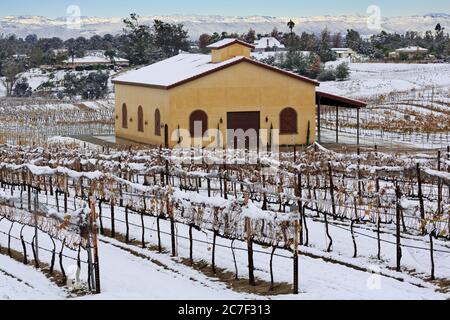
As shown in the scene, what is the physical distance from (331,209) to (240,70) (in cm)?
1302

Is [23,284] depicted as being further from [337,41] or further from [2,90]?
[337,41]

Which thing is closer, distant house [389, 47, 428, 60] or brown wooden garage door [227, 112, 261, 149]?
brown wooden garage door [227, 112, 261, 149]

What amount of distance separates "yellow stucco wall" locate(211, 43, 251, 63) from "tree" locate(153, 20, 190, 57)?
45237 millimetres

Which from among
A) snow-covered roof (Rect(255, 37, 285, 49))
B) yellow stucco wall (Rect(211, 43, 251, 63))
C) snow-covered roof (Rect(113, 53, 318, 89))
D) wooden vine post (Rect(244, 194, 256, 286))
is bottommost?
snow-covered roof (Rect(255, 37, 285, 49))

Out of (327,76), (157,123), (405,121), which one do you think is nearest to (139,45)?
(327,76)

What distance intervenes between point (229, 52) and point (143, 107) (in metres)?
3.69

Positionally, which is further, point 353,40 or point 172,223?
point 353,40

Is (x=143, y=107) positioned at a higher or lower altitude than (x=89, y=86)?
higher

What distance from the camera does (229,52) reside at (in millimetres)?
32062

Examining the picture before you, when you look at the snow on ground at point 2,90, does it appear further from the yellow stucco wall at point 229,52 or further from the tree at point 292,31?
the yellow stucco wall at point 229,52

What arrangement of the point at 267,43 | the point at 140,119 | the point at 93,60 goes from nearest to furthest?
1. the point at 140,119
2. the point at 93,60
3. the point at 267,43

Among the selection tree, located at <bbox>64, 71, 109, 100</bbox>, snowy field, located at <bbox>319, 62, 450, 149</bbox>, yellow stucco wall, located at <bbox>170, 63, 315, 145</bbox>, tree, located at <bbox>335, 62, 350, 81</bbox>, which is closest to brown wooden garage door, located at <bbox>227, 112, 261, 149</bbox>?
yellow stucco wall, located at <bbox>170, 63, 315, 145</bbox>

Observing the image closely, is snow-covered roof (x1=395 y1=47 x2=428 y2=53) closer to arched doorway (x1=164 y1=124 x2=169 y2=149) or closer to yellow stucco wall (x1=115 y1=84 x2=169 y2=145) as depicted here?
yellow stucco wall (x1=115 y1=84 x2=169 y2=145)

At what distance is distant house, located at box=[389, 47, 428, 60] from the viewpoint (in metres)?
75.7
